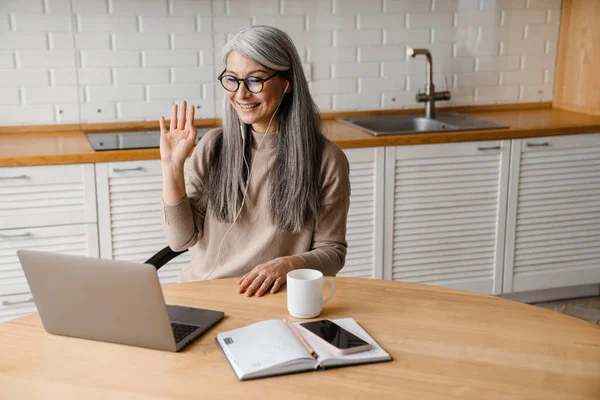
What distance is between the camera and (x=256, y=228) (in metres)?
2.19

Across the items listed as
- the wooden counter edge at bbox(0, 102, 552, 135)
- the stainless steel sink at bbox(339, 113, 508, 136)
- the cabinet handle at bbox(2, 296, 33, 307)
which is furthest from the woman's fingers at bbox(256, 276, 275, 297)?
the stainless steel sink at bbox(339, 113, 508, 136)

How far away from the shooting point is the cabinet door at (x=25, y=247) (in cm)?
301

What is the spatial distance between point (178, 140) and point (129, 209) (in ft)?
3.88

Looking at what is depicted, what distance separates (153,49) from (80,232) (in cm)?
100

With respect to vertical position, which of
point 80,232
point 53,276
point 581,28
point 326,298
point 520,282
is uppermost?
point 581,28

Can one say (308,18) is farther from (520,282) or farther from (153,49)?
(520,282)

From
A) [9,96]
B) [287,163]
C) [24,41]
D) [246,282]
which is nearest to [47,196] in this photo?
[9,96]

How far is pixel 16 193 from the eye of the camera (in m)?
2.96

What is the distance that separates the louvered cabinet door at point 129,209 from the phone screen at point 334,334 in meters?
1.71

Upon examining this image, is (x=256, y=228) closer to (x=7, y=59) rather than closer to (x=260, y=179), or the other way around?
(x=260, y=179)

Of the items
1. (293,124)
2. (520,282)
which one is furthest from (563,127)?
(293,124)

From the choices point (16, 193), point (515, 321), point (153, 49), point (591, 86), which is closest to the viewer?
point (515, 321)

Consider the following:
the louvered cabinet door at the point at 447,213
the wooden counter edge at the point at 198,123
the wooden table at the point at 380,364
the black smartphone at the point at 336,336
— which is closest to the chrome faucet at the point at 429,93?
the wooden counter edge at the point at 198,123

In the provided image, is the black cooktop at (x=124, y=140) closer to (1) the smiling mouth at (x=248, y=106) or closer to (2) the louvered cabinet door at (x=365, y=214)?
(2) the louvered cabinet door at (x=365, y=214)
